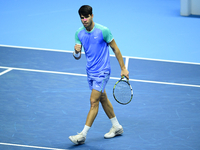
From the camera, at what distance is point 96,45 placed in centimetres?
544

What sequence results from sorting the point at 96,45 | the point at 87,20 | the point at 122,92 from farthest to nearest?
the point at 122,92 < the point at 96,45 < the point at 87,20

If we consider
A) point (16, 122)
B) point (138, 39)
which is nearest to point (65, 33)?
point (138, 39)

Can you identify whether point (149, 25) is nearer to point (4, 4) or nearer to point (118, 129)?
point (4, 4)

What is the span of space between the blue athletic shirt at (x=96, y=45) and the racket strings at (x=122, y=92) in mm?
334

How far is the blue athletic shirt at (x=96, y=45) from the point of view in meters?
5.41

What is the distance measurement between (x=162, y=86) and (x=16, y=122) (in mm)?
3221

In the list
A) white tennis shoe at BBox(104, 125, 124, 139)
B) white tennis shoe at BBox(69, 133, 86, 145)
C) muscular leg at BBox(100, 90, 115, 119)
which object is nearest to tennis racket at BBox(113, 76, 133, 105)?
muscular leg at BBox(100, 90, 115, 119)

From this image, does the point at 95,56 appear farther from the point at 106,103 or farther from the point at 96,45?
the point at 106,103

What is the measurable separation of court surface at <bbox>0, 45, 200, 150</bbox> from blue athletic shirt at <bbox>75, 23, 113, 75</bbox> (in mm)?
1100

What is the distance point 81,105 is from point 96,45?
1.88m

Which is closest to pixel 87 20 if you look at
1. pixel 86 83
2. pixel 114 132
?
pixel 114 132

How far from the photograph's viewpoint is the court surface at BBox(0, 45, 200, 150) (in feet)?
18.8

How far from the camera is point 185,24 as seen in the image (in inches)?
517

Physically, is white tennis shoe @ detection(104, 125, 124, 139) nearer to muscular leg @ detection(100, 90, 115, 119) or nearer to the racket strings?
muscular leg @ detection(100, 90, 115, 119)
